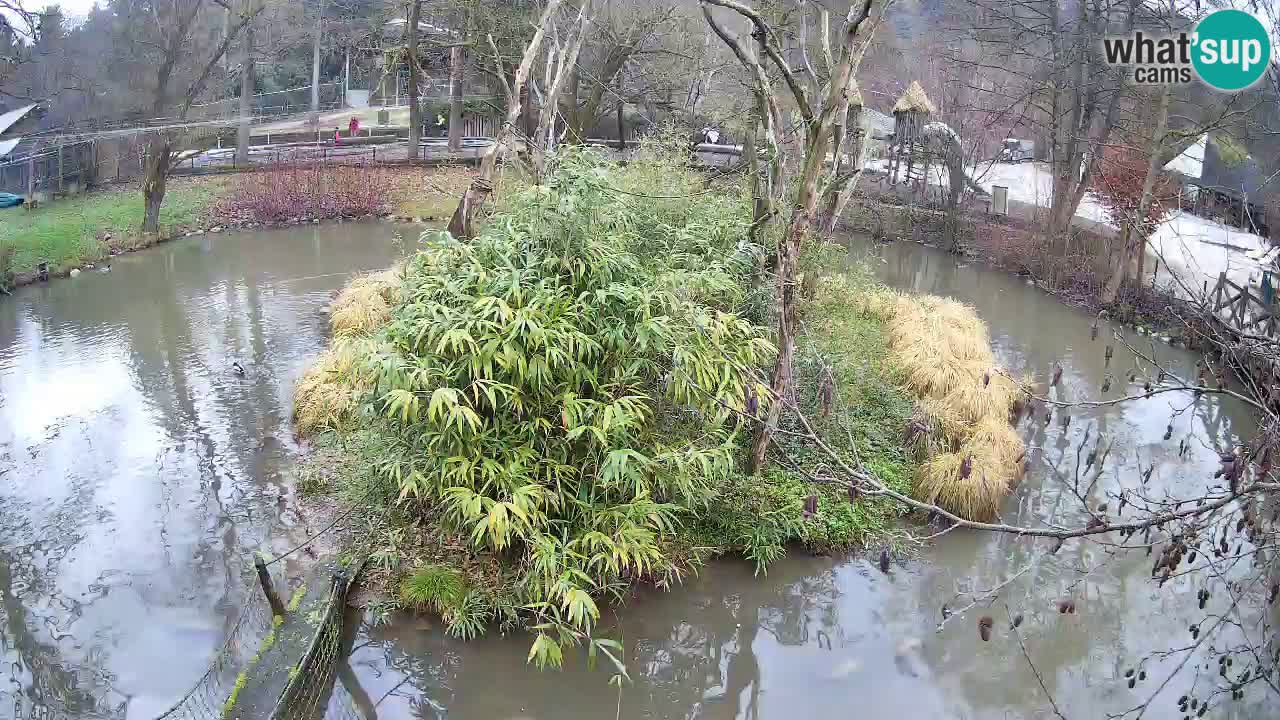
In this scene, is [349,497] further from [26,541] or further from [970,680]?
[970,680]

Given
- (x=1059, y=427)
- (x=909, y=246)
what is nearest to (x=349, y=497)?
(x=1059, y=427)

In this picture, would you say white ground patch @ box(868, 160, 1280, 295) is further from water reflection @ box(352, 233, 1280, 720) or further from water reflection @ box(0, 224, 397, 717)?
water reflection @ box(0, 224, 397, 717)

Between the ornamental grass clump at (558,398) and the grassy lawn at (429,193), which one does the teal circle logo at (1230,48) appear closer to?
the ornamental grass clump at (558,398)

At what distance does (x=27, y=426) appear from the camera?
8719mm

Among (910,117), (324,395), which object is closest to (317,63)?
(910,117)

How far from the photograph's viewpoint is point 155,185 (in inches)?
595

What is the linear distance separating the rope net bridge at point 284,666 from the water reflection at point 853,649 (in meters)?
0.18

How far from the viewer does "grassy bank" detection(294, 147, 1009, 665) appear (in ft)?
18.5

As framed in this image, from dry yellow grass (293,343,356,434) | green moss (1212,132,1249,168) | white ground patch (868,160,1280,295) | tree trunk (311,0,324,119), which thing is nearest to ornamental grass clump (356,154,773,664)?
dry yellow grass (293,343,356,434)

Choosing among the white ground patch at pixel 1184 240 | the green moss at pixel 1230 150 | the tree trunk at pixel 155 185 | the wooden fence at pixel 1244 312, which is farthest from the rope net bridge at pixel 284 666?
the green moss at pixel 1230 150

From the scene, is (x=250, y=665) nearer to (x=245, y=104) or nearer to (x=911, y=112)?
(x=911, y=112)

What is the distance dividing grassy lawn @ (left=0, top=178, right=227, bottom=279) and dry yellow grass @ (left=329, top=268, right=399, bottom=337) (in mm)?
5037

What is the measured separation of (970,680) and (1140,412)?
16.8 ft

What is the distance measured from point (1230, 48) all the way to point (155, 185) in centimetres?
1446
